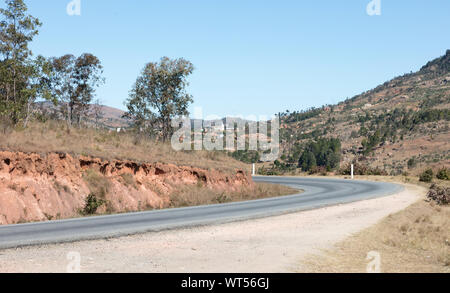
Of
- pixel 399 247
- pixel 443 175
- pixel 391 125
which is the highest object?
pixel 391 125

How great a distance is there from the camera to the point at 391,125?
8794 centimetres

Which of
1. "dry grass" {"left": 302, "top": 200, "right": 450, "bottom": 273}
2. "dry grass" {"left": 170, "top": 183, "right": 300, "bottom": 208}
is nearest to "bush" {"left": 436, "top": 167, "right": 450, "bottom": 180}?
"dry grass" {"left": 170, "top": 183, "right": 300, "bottom": 208}

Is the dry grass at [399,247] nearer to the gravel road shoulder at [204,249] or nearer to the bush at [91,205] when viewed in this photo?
the gravel road shoulder at [204,249]

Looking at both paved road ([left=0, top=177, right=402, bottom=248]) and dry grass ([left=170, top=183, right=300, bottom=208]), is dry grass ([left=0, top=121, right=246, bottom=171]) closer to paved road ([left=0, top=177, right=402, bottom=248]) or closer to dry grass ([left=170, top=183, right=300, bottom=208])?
dry grass ([left=170, top=183, right=300, bottom=208])

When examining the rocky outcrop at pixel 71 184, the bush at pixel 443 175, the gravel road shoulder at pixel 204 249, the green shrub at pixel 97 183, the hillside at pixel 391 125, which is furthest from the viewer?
the hillside at pixel 391 125

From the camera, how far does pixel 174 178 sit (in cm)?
2347

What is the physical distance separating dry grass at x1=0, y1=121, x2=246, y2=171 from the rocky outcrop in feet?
1.21

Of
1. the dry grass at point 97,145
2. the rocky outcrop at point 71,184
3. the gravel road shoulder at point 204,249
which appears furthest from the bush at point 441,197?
the rocky outcrop at point 71,184

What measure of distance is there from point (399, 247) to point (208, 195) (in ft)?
41.9

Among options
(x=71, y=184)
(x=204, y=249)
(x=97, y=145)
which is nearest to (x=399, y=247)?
(x=204, y=249)

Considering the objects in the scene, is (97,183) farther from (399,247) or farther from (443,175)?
(443,175)

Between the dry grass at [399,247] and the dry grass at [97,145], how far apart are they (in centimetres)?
1160

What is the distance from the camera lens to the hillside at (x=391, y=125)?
70.9m

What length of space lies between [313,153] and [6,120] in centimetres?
5965
